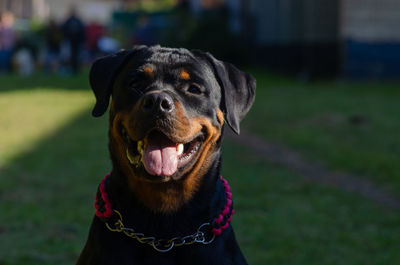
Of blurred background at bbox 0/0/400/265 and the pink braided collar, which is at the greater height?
the pink braided collar

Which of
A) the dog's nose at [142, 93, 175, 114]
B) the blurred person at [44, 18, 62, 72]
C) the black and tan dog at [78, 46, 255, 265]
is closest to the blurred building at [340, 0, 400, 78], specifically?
the blurred person at [44, 18, 62, 72]

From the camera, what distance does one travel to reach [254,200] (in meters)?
6.33

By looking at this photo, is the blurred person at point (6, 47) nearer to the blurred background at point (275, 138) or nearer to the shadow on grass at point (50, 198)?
the blurred background at point (275, 138)

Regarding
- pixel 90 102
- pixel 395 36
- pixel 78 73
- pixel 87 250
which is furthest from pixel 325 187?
pixel 78 73

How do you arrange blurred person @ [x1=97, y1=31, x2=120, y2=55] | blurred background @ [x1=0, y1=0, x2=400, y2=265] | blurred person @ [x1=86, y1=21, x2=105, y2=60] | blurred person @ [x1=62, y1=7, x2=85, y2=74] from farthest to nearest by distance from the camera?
blurred person @ [x1=86, y1=21, x2=105, y2=60]
blurred person @ [x1=97, y1=31, x2=120, y2=55]
blurred person @ [x1=62, y1=7, x2=85, y2=74]
blurred background @ [x1=0, y1=0, x2=400, y2=265]

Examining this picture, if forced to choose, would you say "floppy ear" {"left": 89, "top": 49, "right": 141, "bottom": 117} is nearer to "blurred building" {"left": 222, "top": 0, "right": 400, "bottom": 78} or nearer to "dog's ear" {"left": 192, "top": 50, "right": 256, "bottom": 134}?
"dog's ear" {"left": 192, "top": 50, "right": 256, "bottom": 134}

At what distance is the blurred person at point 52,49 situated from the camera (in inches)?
923

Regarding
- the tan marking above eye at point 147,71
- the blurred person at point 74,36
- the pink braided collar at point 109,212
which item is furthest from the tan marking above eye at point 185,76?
the blurred person at point 74,36

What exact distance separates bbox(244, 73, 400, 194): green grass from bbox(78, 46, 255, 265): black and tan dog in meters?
3.81

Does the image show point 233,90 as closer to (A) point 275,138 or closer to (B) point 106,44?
(A) point 275,138

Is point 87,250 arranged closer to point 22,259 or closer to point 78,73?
point 22,259

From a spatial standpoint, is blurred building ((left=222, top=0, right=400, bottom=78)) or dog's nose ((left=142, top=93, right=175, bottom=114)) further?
blurred building ((left=222, top=0, right=400, bottom=78))

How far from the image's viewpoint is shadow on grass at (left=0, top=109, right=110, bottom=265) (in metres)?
4.97

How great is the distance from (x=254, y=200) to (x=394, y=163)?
7.23 feet
